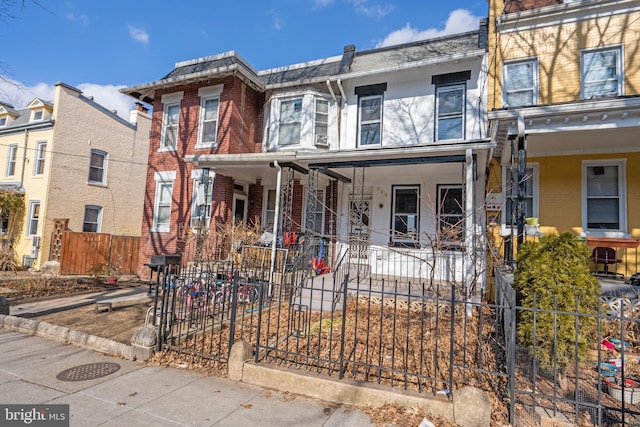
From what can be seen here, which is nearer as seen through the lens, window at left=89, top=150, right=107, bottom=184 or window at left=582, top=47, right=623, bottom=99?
window at left=582, top=47, right=623, bottom=99

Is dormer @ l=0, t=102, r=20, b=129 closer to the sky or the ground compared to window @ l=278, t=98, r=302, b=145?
closer to the sky

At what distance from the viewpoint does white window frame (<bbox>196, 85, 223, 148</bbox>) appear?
12.4 metres

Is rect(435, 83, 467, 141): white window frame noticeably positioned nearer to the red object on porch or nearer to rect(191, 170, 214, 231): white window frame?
the red object on porch

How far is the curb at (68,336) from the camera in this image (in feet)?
17.0

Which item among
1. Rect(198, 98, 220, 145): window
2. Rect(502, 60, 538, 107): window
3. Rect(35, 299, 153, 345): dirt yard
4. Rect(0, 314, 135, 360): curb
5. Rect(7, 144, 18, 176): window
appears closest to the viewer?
Rect(0, 314, 135, 360): curb

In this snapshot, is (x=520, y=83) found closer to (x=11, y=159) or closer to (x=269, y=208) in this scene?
(x=269, y=208)

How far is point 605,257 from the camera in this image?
7.82 m

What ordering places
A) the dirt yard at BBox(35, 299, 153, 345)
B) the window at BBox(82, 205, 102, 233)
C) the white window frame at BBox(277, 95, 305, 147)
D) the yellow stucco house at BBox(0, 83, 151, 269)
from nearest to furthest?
1. the dirt yard at BBox(35, 299, 153, 345)
2. the white window frame at BBox(277, 95, 305, 147)
3. the yellow stucco house at BBox(0, 83, 151, 269)
4. the window at BBox(82, 205, 102, 233)

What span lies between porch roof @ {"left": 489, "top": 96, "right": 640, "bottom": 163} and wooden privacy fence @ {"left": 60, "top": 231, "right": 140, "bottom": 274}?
15340 millimetres

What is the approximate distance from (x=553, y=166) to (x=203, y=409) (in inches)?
377

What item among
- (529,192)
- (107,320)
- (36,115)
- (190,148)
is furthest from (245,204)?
(36,115)

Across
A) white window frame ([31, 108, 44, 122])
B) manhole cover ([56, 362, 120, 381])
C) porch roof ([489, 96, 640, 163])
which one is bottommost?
manhole cover ([56, 362, 120, 381])

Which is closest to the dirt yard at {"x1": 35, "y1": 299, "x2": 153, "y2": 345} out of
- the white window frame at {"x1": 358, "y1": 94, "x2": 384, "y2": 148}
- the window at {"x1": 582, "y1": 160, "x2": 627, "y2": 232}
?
the white window frame at {"x1": 358, "y1": 94, "x2": 384, "y2": 148}

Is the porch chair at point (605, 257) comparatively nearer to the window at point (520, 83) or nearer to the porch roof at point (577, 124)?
the porch roof at point (577, 124)
